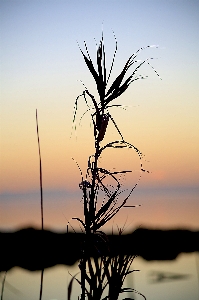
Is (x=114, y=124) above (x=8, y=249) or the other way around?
the other way around

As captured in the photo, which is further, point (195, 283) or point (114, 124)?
point (195, 283)

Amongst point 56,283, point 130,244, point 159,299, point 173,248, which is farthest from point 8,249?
point 130,244

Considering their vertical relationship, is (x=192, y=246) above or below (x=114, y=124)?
above

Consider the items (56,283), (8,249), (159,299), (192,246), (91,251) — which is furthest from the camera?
(192,246)

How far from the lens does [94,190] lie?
3213mm

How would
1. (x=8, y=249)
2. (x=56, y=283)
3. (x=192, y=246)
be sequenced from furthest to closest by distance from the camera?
1. (x=192, y=246)
2. (x=8, y=249)
3. (x=56, y=283)

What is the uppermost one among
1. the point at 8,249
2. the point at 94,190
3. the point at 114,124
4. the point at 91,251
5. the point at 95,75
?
the point at 8,249

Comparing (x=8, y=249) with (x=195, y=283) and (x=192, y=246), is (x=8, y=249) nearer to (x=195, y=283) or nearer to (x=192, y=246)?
(x=192, y=246)

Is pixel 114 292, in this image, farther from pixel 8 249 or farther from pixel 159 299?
pixel 8 249

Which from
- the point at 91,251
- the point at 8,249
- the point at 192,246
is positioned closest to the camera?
the point at 91,251

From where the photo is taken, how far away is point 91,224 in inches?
125

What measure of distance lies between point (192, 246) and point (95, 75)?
58.2 ft

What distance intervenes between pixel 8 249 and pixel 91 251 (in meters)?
15.9

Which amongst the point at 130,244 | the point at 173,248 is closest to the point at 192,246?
the point at 173,248
